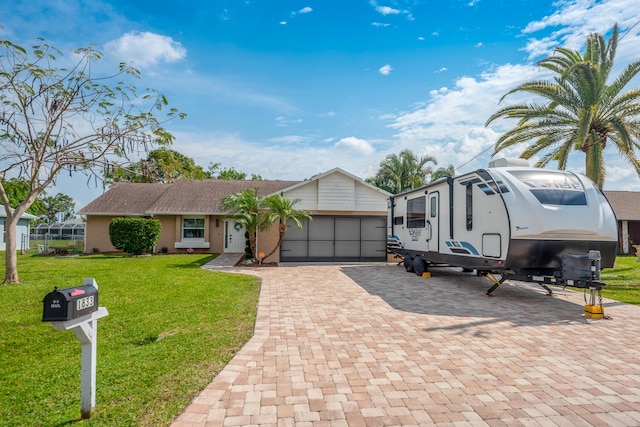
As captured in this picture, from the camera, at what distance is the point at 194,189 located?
76.2 ft

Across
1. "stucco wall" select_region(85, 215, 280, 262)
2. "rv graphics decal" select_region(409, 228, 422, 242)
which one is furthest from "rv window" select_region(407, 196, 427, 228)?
"stucco wall" select_region(85, 215, 280, 262)

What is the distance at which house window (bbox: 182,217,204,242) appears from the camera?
832 inches

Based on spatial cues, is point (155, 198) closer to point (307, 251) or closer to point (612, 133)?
point (307, 251)

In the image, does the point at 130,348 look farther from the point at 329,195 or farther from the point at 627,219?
the point at 627,219

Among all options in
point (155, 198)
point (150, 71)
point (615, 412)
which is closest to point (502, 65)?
point (150, 71)

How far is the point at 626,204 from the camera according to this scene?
27359 mm

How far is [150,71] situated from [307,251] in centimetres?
984

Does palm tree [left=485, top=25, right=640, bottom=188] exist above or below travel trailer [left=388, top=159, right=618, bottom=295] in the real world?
above

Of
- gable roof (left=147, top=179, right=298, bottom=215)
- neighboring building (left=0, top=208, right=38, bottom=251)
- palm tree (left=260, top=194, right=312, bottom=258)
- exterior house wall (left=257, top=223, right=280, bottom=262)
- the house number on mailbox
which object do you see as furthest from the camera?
neighboring building (left=0, top=208, right=38, bottom=251)

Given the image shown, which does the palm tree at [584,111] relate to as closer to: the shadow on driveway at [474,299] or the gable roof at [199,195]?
the shadow on driveway at [474,299]

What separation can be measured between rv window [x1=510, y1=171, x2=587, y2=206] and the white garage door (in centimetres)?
966

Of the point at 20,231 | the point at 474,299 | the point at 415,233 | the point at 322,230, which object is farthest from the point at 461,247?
the point at 20,231

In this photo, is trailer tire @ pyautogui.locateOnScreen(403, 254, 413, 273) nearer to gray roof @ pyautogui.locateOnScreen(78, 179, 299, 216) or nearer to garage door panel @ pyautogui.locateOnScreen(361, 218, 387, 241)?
garage door panel @ pyautogui.locateOnScreen(361, 218, 387, 241)

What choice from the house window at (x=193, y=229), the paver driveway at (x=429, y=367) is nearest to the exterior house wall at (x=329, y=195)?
the house window at (x=193, y=229)
